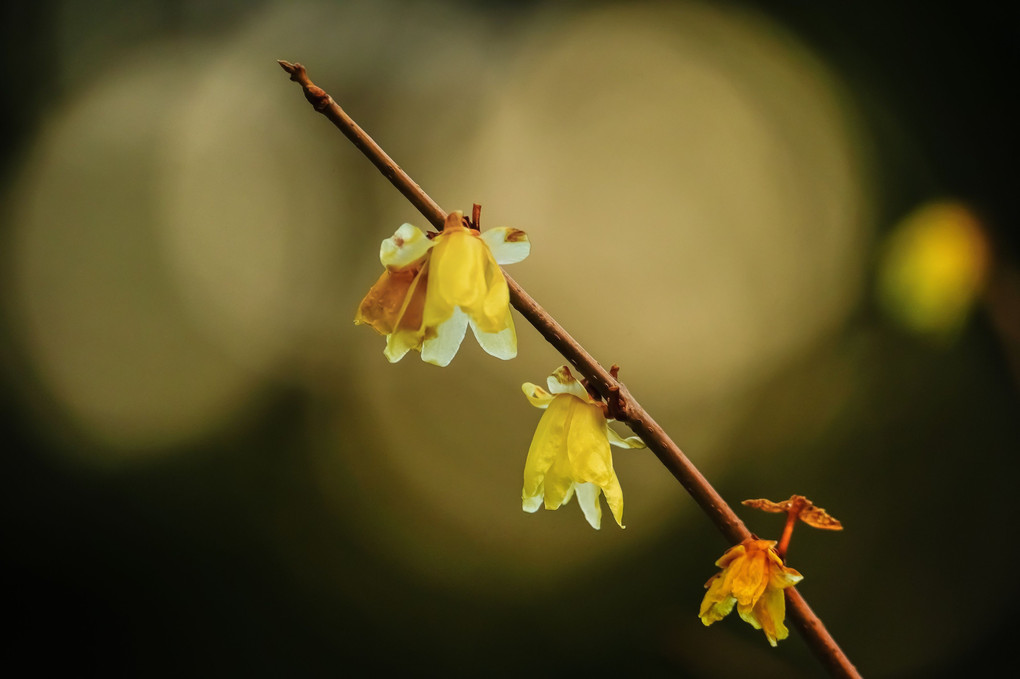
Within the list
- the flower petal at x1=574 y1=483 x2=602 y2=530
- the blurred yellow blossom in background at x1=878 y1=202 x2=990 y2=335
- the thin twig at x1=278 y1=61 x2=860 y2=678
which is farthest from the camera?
the blurred yellow blossom in background at x1=878 y1=202 x2=990 y2=335

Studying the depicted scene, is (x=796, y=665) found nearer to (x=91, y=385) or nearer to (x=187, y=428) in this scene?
(x=187, y=428)

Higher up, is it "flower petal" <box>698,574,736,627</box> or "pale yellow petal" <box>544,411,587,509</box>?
"pale yellow petal" <box>544,411,587,509</box>

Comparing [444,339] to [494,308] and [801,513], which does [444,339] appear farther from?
[801,513]

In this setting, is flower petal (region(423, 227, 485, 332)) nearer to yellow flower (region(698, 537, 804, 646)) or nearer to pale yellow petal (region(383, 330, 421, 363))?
pale yellow petal (region(383, 330, 421, 363))

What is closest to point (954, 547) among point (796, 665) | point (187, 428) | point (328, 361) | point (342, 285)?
point (796, 665)

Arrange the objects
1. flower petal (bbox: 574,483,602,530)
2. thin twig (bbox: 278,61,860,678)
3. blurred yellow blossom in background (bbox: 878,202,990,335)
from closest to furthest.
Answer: thin twig (bbox: 278,61,860,678) < flower petal (bbox: 574,483,602,530) < blurred yellow blossom in background (bbox: 878,202,990,335)

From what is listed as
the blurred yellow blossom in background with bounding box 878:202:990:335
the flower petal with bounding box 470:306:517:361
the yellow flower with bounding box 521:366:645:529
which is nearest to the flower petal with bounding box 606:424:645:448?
the yellow flower with bounding box 521:366:645:529
